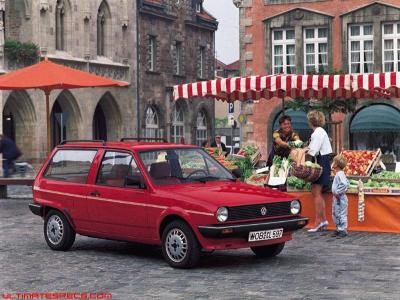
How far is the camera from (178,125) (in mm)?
53969

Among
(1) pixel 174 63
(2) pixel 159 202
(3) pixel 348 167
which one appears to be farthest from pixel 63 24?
(2) pixel 159 202

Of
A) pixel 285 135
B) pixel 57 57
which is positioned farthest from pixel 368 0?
pixel 285 135

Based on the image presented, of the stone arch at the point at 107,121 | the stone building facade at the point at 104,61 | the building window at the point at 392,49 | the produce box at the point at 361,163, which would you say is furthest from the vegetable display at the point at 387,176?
the stone arch at the point at 107,121

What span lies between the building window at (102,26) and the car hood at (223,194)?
35.3 metres

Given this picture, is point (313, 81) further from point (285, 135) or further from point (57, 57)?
point (57, 57)

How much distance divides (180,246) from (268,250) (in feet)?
5.05

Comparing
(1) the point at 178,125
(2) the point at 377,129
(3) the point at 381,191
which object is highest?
(1) the point at 178,125

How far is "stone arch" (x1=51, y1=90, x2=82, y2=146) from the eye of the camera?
143 ft

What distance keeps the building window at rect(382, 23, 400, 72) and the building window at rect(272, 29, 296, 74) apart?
3.47 metres

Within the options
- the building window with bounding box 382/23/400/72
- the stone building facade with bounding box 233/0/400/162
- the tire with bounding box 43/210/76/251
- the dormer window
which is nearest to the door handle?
the tire with bounding box 43/210/76/251

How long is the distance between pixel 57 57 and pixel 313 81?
83.8 ft

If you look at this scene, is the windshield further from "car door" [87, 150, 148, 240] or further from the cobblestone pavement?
the cobblestone pavement

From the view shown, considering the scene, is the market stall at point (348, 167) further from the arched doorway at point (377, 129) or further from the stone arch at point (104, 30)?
the stone arch at point (104, 30)

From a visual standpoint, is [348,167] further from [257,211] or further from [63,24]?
[63,24]
